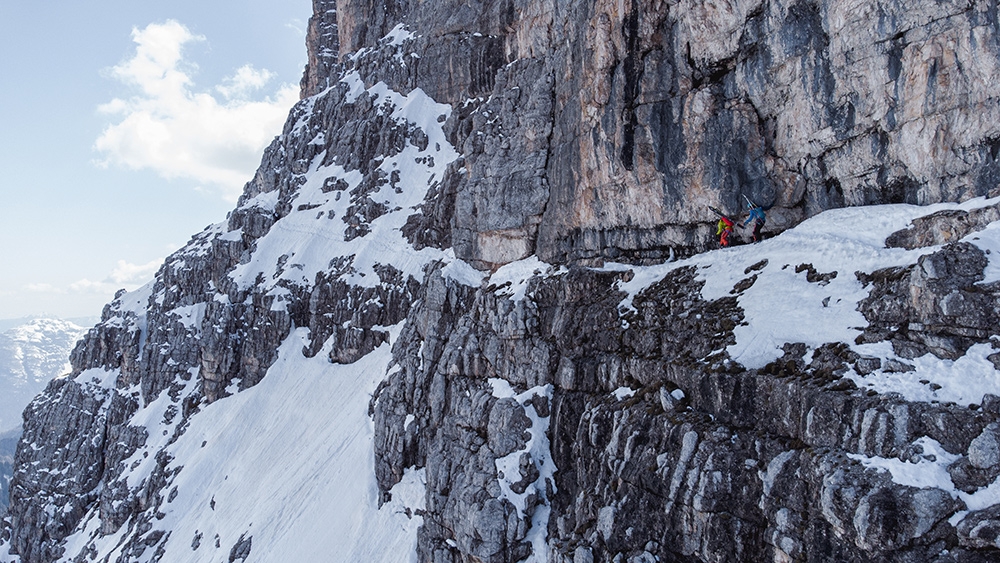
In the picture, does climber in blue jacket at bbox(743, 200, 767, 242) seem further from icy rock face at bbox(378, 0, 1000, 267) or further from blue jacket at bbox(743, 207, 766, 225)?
icy rock face at bbox(378, 0, 1000, 267)

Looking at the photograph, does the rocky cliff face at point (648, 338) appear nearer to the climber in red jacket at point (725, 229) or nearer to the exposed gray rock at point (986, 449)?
the exposed gray rock at point (986, 449)

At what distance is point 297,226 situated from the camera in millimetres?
71938

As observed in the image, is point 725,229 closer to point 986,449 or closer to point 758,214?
point 758,214

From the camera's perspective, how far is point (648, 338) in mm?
22891

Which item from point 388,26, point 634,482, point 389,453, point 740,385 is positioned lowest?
point 389,453

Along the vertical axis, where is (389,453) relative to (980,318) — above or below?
below

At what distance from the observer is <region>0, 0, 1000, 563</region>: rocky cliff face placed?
1364 centimetres

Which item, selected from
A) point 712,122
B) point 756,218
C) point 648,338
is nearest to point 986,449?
point 648,338

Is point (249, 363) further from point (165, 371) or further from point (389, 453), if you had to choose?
point (389, 453)

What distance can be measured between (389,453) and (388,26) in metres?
73.1

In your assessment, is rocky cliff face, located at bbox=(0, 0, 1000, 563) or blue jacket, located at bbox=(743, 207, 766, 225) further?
blue jacket, located at bbox=(743, 207, 766, 225)

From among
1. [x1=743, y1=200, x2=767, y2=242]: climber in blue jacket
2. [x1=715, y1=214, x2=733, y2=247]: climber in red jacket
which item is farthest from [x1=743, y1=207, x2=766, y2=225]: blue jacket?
[x1=715, y1=214, x2=733, y2=247]: climber in red jacket

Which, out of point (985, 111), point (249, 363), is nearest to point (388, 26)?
point (249, 363)

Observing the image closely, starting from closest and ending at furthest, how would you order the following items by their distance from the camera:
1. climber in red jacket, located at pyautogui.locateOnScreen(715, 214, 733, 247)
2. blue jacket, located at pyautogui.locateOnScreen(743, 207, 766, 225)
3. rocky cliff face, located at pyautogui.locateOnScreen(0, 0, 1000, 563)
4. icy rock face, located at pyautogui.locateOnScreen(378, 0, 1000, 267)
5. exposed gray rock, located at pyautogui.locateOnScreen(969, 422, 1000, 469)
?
exposed gray rock, located at pyautogui.locateOnScreen(969, 422, 1000, 469)
rocky cliff face, located at pyautogui.locateOnScreen(0, 0, 1000, 563)
icy rock face, located at pyautogui.locateOnScreen(378, 0, 1000, 267)
blue jacket, located at pyautogui.locateOnScreen(743, 207, 766, 225)
climber in red jacket, located at pyautogui.locateOnScreen(715, 214, 733, 247)
